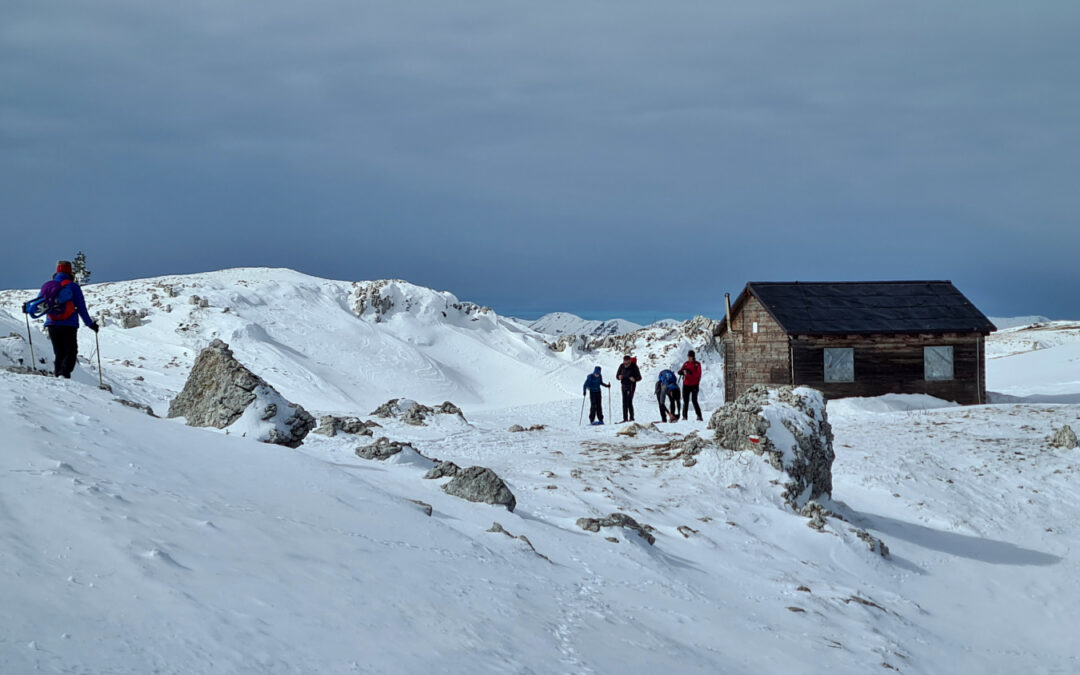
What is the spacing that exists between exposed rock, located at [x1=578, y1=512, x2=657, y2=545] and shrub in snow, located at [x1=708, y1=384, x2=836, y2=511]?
4088 mm

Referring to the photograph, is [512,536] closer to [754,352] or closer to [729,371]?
[754,352]

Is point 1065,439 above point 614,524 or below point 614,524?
below

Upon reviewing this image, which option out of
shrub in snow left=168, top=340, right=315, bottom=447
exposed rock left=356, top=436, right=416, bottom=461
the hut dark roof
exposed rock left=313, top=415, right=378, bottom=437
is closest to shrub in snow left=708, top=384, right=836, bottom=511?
exposed rock left=356, top=436, right=416, bottom=461

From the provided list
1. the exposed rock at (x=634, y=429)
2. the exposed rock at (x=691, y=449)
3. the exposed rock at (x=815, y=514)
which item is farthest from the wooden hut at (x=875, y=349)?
the exposed rock at (x=815, y=514)

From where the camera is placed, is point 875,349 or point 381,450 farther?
point 875,349

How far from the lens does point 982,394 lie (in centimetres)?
2577

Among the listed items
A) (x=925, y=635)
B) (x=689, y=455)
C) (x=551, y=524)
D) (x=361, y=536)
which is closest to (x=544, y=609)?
(x=361, y=536)

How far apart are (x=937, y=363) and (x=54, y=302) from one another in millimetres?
25527

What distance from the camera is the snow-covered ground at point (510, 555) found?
12.7 ft

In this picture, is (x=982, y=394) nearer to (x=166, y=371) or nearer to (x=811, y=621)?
(x=811, y=621)

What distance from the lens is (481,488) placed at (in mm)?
8508

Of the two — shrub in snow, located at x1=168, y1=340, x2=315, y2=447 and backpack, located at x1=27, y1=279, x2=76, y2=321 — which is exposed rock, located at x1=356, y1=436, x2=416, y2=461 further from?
backpack, located at x1=27, y1=279, x2=76, y2=321

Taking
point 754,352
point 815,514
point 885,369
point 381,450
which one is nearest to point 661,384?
point 754,352

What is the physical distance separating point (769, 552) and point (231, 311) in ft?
104
